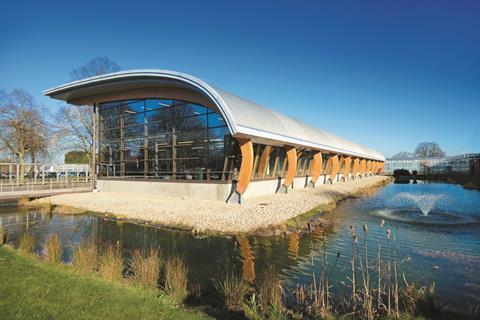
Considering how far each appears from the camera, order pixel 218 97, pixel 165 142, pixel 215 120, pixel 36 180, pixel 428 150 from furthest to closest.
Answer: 1. pixel 428 150
2. pixel 36 180
3. pixel 165 142
4. pixel 215 120
5. pixel 218 97

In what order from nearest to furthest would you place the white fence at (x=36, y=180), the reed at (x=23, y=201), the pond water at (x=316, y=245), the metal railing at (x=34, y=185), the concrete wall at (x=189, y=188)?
the pond water at (x=316, y=245) < the concrete wall at (x=189, y=188) < the reed at (x=23, y=201) < the metal railing at (x=34, y=185) < the white fence at (x=36, y=180)

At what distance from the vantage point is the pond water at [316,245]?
25.5 feet

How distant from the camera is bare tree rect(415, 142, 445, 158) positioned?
99.1m

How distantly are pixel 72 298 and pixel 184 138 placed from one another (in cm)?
1660

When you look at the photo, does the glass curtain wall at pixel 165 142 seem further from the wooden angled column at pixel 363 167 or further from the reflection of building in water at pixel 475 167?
the reflection of building in water at pixel 475 167

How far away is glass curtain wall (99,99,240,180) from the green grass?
A: 13279mm

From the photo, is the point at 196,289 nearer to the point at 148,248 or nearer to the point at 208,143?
the point at 148,248

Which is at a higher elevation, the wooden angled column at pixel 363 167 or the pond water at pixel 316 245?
the wooden angled column at pixel 363 167

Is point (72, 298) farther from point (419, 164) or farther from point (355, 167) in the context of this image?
point (419, 164)

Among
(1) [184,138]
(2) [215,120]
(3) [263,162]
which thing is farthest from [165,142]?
(3) [263,162]

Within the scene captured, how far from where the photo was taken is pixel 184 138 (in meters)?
21.4

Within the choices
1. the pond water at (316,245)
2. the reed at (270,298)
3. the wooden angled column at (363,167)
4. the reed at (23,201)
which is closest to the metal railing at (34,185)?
the reed at (23,201)

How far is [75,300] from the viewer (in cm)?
516

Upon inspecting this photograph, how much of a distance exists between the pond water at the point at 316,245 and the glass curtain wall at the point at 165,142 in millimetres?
6874
